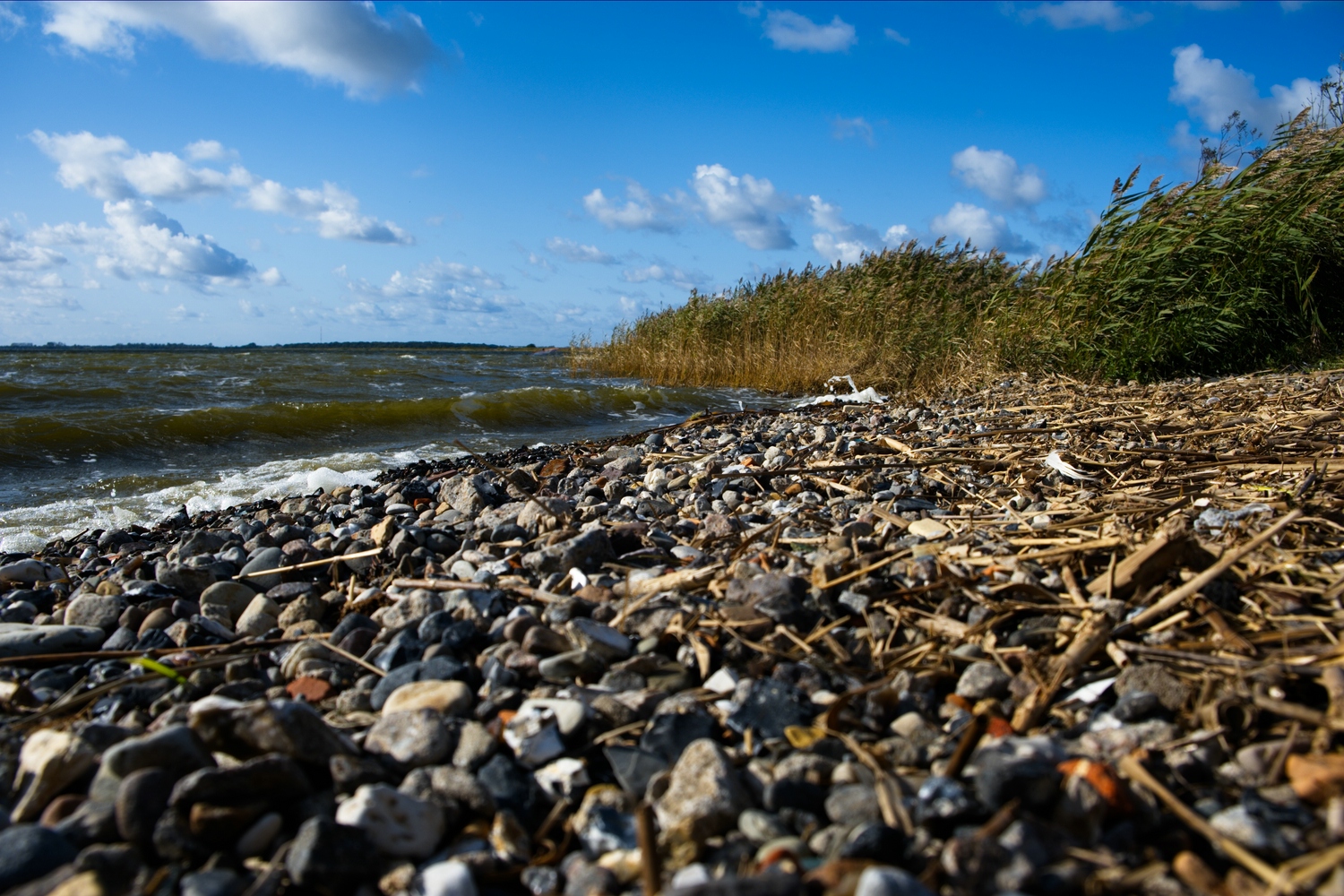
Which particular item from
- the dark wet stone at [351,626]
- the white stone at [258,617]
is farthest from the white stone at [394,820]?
the white stone at [258,617]

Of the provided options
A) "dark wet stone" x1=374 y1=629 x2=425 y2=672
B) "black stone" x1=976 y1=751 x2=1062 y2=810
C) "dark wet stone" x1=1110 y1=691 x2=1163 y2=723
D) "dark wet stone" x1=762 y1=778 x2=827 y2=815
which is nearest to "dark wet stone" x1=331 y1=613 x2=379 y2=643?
"dark wet stone" x1=374 y1=629 x2=425 y2=672

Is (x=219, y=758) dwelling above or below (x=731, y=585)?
below

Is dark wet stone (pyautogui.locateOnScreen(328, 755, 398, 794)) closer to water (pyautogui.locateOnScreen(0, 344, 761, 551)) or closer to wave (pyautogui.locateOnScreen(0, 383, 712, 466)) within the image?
water (pyautogui.locateOnScreen(0, 344, 761, 551))

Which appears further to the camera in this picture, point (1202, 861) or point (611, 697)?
point (611, 697)

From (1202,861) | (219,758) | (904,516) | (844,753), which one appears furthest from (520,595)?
(1202,861)

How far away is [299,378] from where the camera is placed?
14828 mm

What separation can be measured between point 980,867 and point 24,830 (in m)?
1.50

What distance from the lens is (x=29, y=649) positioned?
85.4 inches

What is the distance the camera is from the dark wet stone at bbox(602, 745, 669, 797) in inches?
55.4

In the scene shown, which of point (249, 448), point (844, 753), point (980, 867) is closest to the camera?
point (980, 867)

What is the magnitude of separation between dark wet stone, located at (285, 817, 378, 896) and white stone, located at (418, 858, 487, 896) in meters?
0.10

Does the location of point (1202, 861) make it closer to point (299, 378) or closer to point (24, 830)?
point (24, 830)

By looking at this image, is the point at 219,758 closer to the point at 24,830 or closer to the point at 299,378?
the point at 24,830

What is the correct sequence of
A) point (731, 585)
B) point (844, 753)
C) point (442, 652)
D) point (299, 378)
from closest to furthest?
point (844, 753) < point (442, 652) < point (731, 585) < point (299, 378)
